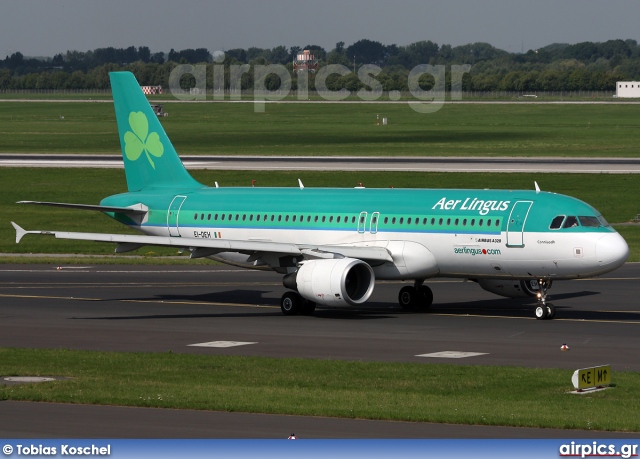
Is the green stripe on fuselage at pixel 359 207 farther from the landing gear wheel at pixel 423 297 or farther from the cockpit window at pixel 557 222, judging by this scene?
the landing gear wheel at pixel 423 297

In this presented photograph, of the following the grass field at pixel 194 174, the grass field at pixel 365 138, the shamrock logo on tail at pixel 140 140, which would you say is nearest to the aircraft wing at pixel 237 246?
the shamrock logo on tail at pixel 140 140

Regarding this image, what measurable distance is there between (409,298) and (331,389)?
17738 millimetres

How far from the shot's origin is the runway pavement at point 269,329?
24922 mm

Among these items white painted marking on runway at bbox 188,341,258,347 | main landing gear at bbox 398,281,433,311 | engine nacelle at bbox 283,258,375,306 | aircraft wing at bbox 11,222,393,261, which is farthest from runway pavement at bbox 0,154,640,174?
white painted marking on runway at bbox 188,341,258,347

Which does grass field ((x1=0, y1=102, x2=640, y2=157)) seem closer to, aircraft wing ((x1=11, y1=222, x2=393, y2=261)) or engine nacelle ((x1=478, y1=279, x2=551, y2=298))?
engine nacelle ((x1=478, y1=279, x2=551, y2=298))

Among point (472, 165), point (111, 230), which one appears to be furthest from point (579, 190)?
point (111, 230)

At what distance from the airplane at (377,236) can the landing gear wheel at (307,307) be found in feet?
0.12

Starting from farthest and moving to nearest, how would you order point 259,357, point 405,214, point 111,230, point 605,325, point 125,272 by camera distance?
1. point 111,230
2. point 125,272
3. point 405,214
4. point 605,325
5. point 259,357

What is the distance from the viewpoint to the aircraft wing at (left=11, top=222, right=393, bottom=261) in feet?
145

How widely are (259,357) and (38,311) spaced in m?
14.6

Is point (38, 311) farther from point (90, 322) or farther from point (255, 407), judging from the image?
point (255, 407)

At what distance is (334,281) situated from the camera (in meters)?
42.4

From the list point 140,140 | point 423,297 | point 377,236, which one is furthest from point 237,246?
point 140,140

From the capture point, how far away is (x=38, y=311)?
46.6 m
